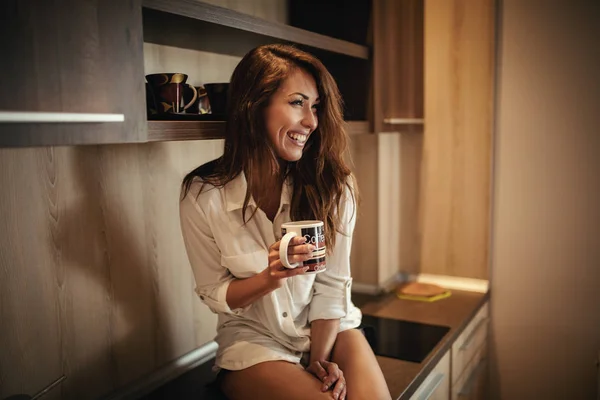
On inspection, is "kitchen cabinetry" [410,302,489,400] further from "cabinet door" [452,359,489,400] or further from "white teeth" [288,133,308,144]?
"white teeth" [288,133,308,144]

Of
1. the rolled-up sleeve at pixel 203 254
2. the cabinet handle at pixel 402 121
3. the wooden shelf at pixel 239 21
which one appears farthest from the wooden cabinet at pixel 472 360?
the wooden shelf at pixel 239 21

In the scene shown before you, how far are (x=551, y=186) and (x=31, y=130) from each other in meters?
1.91

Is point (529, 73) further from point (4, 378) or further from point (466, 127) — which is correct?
point (4, 378)

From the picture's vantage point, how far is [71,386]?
1344 millimetres

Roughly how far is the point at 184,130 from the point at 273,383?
23.9 inches

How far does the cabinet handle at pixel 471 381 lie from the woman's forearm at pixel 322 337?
789 mm

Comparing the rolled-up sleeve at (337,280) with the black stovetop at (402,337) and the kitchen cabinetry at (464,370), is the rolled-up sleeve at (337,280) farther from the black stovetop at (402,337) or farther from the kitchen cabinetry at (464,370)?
the kitchen cabinetry at (464,370)

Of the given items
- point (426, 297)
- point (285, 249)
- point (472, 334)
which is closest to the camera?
point (285, 249)

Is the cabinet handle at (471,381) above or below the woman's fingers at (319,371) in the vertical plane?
below

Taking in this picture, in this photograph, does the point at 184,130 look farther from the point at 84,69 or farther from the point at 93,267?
the point at 93,267

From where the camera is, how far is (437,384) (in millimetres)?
1714

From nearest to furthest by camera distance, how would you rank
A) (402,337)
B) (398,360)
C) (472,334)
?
(398,360) → (402,337) → (472,334)

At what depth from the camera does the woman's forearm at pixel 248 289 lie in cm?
130

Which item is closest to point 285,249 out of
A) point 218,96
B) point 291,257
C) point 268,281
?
point 291,257
